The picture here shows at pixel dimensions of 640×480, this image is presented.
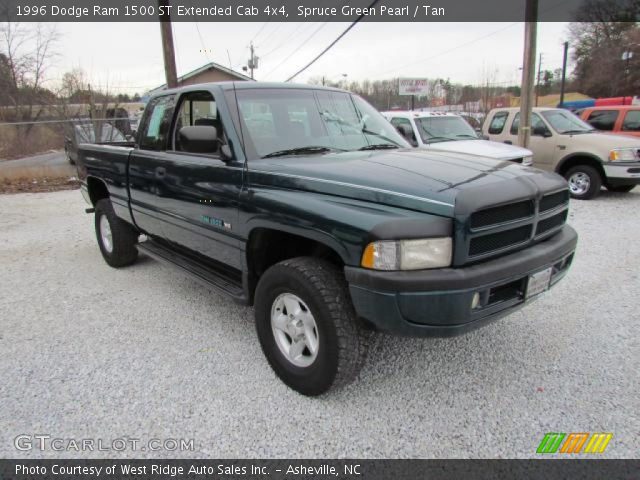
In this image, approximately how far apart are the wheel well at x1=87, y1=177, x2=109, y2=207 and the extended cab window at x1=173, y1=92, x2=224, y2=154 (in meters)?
2.25

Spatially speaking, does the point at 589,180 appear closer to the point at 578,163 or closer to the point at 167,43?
the point at 578,163

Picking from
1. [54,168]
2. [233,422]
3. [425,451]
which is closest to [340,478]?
[425,451]

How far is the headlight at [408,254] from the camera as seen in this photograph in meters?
2.19

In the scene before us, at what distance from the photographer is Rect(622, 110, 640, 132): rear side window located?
10406 millimetres

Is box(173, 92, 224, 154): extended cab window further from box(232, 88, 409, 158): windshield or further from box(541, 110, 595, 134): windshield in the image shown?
box(541, 110, 595, 134): windshield

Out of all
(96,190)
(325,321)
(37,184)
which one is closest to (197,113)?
(325,321)

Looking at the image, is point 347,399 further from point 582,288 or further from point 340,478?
point 582,288

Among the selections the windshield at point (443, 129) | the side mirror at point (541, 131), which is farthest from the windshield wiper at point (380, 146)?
the side mirror at point (541, 131)

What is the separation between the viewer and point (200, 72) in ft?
73.8

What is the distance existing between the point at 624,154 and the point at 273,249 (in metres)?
8.08

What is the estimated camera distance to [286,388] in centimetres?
286

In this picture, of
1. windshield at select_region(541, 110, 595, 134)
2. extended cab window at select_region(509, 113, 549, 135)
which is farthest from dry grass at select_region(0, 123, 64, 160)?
windshield at select_region(541, 110, 595, 134)

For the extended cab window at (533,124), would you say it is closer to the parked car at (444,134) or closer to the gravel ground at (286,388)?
the parked car at (444,134)

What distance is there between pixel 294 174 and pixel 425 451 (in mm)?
1711
